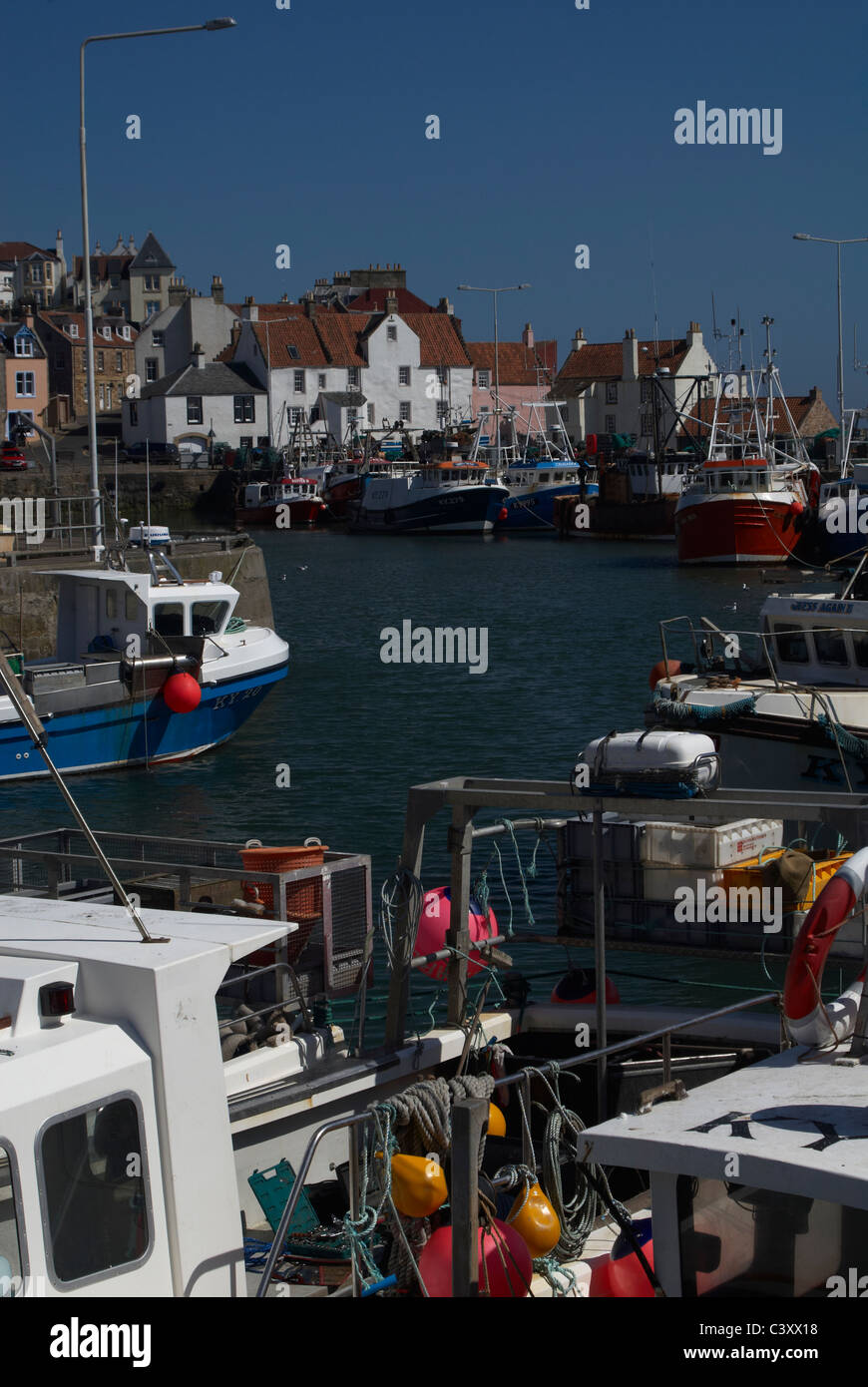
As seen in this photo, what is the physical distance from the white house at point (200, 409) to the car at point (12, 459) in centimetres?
2139

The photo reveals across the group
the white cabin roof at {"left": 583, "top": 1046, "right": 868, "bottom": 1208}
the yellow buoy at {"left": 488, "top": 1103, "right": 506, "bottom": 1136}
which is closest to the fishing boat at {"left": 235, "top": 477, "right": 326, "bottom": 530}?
the yellow buoy at {"left": 488, "top": 1103, "right": 506, "bottom": 1136}

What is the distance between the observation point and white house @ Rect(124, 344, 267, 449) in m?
91.6

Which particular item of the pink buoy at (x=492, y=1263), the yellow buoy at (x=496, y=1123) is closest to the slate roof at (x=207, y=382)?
the yellow buoy at (x=496, y=1123)

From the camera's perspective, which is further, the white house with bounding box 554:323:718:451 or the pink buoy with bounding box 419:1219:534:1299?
the white house with bounding box 554:323:718:451

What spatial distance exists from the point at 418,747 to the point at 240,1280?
18.3 m

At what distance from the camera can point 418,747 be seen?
23.9 metres

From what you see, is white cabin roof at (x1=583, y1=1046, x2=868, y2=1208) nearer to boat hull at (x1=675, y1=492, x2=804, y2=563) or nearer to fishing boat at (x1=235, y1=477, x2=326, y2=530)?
boat hull at (x1=675, y1=492, x2=804, y2=563)

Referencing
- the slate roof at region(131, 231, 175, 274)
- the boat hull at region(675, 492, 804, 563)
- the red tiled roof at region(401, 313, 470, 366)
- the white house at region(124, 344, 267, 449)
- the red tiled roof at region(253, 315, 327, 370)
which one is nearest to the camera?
the boat hull at region(675, 492, 804, 563)

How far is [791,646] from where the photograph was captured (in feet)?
65.3

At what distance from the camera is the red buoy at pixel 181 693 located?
21.8 metres

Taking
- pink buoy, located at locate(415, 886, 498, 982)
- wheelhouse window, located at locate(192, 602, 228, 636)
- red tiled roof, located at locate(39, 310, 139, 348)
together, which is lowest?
pink buoy, located at locate(415, 886, 498, 982)

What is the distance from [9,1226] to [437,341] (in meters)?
96.9

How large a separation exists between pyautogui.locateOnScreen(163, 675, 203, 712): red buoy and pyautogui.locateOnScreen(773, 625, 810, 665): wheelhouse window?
7.99 m
